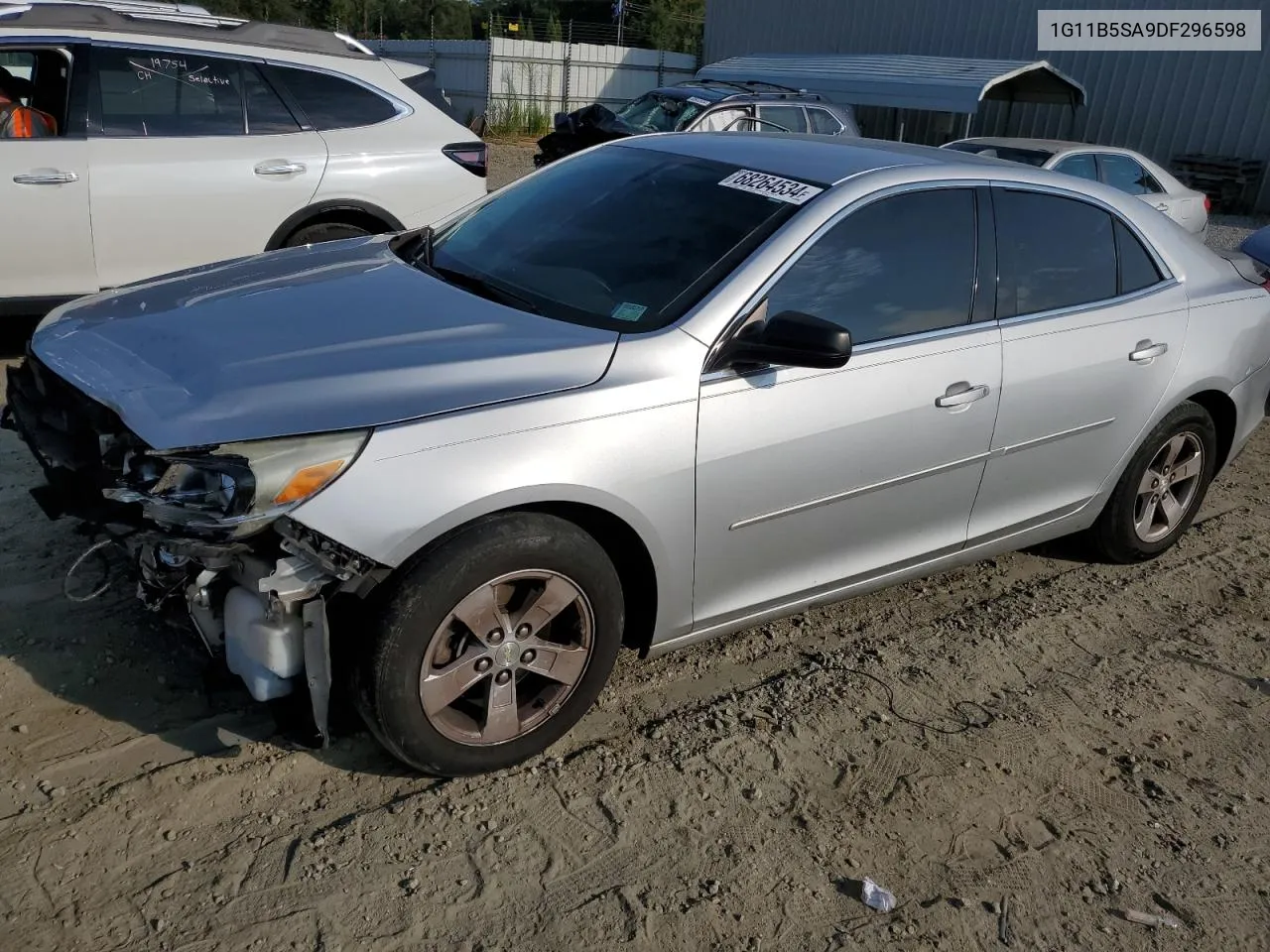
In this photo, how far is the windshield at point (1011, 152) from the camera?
10.3 m

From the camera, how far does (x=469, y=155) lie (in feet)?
22.2

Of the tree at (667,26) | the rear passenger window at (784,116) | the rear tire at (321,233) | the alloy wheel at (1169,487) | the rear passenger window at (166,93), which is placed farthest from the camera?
the tree at (667,26)

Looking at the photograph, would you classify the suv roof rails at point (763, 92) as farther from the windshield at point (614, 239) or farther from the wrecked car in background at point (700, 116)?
the windshield at point (614, 239)

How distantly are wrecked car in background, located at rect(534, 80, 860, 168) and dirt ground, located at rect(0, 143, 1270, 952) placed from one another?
9678 mm

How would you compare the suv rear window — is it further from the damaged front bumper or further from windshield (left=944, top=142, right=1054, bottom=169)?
windshield (left=944, top=142, right=1054, bottom=169)

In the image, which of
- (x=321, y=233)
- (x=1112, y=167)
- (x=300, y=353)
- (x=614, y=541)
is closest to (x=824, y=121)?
(x=1112, y=167)

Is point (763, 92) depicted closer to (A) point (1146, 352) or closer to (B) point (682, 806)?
(A) point (1146, 352)

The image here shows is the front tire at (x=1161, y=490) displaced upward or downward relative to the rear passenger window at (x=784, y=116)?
downward

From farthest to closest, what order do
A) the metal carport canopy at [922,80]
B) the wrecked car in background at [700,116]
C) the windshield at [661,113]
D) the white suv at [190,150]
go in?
1. the metal carport canopy at [922,80]
2. the windshield at [661,113]
3. the wrecked car in background at [700,116]
4. the white suv at [190,150]

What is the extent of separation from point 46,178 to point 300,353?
3.57 m

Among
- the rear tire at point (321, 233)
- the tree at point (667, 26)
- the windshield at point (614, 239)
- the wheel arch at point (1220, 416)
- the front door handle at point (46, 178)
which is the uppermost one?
the tree at point (667, 26)

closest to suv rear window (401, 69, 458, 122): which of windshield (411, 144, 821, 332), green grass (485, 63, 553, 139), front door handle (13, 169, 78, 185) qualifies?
front door handle (13, 169, 78, 185)

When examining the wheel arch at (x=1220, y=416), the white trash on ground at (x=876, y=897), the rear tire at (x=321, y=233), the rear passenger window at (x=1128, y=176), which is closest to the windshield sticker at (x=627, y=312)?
the white trash on ground at (x=876, y=897)

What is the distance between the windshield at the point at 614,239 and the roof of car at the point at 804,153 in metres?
0.07
